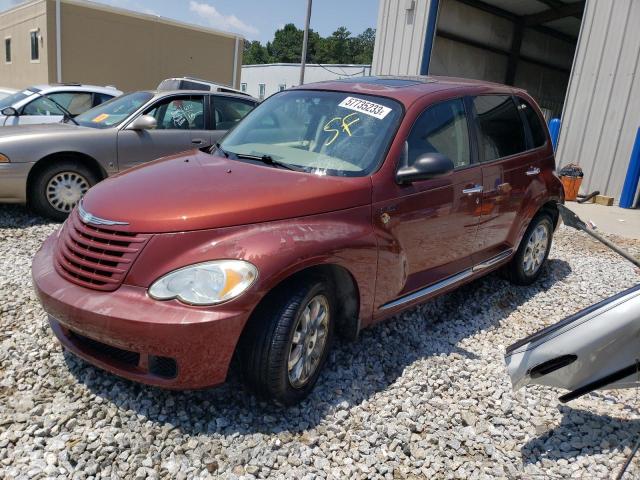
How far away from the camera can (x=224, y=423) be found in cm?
270

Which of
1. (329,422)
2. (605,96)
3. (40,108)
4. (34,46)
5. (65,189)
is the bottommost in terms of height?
(329,422)

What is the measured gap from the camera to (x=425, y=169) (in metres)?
3.10

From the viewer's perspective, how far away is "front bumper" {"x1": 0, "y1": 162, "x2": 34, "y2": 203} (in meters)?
5.41

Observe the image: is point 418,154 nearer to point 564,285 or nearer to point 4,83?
point 564,285

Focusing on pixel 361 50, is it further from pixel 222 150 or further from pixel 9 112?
pixel 222 150

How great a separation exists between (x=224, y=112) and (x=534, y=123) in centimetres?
409

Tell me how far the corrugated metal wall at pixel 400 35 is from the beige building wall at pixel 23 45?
1838 cm

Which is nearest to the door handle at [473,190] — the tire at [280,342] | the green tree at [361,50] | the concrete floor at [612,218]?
the tire at [280,342]

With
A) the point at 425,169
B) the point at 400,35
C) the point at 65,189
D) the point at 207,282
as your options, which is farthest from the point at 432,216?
the point at 400,35

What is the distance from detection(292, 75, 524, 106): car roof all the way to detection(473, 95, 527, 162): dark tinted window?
0.36 ft

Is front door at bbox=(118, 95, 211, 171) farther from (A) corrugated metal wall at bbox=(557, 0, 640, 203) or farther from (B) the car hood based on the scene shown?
(A) corrugated metal wall at bbox=(557, 0, 640, 203)

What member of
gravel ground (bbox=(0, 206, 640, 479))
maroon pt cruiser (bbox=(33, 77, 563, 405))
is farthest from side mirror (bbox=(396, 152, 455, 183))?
gravel ground (bbox=(0, 206, 640, 479))

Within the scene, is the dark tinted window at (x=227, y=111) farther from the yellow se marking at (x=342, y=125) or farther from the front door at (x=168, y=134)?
the yellow se marking at (x=342, y=125)

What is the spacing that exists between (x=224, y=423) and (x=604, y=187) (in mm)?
9661
